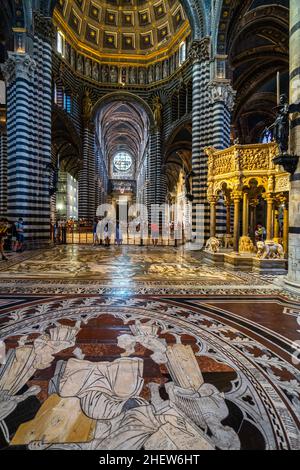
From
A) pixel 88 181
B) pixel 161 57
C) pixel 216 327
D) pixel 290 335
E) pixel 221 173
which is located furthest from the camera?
pixel 88 181

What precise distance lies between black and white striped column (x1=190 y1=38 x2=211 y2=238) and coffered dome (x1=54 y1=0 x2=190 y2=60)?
8.94 meters

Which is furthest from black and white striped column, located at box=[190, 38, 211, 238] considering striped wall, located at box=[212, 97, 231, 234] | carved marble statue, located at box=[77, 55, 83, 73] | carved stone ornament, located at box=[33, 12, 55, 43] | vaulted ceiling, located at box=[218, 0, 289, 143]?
carved marble statue, located at box=[77, 55, 83, 73]

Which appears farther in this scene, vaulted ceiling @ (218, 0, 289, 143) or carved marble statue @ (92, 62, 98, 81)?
carved marble statue @ (92, 62, 98, 81)

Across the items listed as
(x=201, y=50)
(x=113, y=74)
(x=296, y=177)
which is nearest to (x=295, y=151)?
(x=296, y=177)

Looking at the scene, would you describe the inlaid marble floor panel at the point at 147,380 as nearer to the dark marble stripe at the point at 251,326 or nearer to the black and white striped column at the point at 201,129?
the dark marble stripe at the point at 251,326

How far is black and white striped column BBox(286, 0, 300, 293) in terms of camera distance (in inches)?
221

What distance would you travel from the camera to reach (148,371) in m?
2.56

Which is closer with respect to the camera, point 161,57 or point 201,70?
point 201,70

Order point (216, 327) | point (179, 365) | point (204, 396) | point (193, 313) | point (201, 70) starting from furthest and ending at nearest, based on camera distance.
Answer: point (201, 70)
point (193, 313)
point (216, 327)
point (179, 365)
point (204, 396)

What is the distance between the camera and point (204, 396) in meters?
2.20

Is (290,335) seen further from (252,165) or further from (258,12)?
(258,12)

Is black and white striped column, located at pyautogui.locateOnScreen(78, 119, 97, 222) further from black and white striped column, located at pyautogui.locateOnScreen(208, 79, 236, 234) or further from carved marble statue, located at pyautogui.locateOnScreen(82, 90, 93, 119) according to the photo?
black and white striped column, located at pyautogui.locateOnScreen(208, 79, 236, 234)

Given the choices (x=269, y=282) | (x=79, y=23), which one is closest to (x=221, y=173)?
(x=269, y=282)

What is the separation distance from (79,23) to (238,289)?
2789cm
